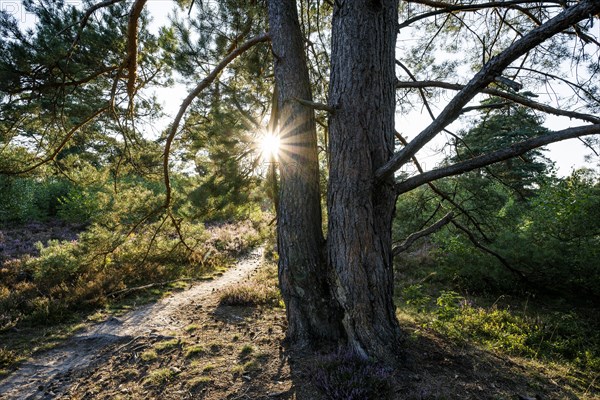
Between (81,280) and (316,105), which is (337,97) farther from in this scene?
(81,280)

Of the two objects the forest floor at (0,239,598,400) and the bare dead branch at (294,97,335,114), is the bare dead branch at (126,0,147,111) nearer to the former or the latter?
the bare dead branch at (294,97,335,114)

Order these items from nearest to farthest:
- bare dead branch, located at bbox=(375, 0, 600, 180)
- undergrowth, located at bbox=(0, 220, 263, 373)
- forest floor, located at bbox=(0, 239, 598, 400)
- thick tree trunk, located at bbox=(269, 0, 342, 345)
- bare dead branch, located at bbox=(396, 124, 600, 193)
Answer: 1. bare dead branch, located at bbox=(375, 0, 600, 180)
2. bare dead branch, located at bbox=(396, 124, 600, 193)
3. forest floor, located at bbox=(0, 239, 598, 400)
4. thick tree trunk, located at bbox=(269, 0, 342, 345)
5. undergrowth, located at bbox=(0, 220, 263, 373)

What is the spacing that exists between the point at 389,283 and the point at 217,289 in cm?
544

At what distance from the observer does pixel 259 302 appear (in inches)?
226

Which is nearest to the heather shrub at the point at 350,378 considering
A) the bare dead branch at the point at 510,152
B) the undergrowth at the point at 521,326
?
the bare dead branch at the point at 510,152

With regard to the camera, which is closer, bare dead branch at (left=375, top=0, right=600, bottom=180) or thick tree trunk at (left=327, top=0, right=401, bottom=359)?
bare dead branch at (left=375, top=0, right=600, bottom=180)

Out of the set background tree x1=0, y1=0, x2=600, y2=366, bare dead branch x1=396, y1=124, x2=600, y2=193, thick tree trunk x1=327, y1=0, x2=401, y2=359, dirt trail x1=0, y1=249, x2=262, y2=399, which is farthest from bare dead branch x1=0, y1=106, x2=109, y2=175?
bare dead branch x1=396, y1=124, x2=600, y2=193

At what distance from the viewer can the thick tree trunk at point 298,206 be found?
3.16m

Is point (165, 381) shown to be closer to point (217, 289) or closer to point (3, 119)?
point (217, 289)

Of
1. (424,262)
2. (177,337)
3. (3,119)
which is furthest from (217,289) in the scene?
(424,262)

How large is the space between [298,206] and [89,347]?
4103 mm

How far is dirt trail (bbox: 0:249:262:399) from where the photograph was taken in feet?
10.5

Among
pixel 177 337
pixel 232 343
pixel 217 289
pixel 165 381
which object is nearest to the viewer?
pixel 165 381

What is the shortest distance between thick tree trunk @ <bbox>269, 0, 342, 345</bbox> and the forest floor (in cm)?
47
